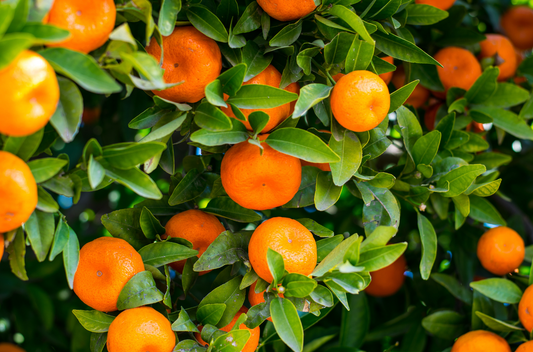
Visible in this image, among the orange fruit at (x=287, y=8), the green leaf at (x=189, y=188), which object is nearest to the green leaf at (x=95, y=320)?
the green leaf at (x=189, y=188)

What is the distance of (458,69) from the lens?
1.35m

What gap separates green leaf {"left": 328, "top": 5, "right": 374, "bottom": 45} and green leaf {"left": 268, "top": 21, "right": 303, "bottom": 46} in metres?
0.08

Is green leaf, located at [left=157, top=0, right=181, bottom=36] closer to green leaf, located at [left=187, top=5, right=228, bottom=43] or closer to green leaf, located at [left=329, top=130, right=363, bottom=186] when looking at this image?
green leaf, located at [left=187, top=5, right=228, bottom=43]

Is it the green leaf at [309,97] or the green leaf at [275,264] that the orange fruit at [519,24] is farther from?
the green leaf at [275,264]

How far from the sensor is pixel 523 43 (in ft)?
6.15

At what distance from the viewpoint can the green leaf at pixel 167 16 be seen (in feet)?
2.66

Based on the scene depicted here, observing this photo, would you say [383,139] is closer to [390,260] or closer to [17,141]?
[390,260]

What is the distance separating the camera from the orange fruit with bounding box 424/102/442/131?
1.43 metres

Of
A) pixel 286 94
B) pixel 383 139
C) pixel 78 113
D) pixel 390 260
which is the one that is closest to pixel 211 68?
pixel 286 94

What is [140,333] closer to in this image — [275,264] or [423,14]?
[275,264]

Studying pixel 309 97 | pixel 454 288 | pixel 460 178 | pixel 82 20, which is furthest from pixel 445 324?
pixel 82 20

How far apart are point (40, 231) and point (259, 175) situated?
41cm

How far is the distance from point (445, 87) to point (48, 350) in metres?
1.68

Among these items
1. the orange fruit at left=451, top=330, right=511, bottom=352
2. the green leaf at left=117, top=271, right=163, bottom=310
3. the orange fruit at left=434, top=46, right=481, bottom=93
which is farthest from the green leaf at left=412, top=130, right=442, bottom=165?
the green leaf at left=117, top=271, right=163, bottom=310
